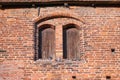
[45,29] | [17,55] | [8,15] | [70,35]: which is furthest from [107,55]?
[8,15]

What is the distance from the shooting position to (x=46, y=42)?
32.8ft

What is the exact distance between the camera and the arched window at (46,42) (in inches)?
390

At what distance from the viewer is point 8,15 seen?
1016 centimetres

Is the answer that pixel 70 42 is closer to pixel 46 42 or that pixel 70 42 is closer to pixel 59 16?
pixel 46 42

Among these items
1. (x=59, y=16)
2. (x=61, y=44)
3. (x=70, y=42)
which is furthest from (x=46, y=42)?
(x=59, y=16)

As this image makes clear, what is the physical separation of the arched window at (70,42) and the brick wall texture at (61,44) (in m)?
0.16

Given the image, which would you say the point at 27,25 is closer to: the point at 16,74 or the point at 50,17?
the point at 50,17

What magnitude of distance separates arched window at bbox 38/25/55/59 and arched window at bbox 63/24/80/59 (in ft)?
1.29

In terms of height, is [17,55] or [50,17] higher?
[50,17]

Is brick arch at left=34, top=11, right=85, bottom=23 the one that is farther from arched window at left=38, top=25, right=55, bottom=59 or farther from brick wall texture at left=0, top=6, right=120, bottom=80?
arched window at left=38, top=25, right=55, bottom=59

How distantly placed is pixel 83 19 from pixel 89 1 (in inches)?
24.4

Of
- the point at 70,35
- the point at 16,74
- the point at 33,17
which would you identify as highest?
the point at 33,17

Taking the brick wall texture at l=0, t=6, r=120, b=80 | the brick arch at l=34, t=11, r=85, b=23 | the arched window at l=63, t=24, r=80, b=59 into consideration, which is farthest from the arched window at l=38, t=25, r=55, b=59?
the arched window at l=63, t=24, r=80, b=59

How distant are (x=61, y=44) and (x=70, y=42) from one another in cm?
32
